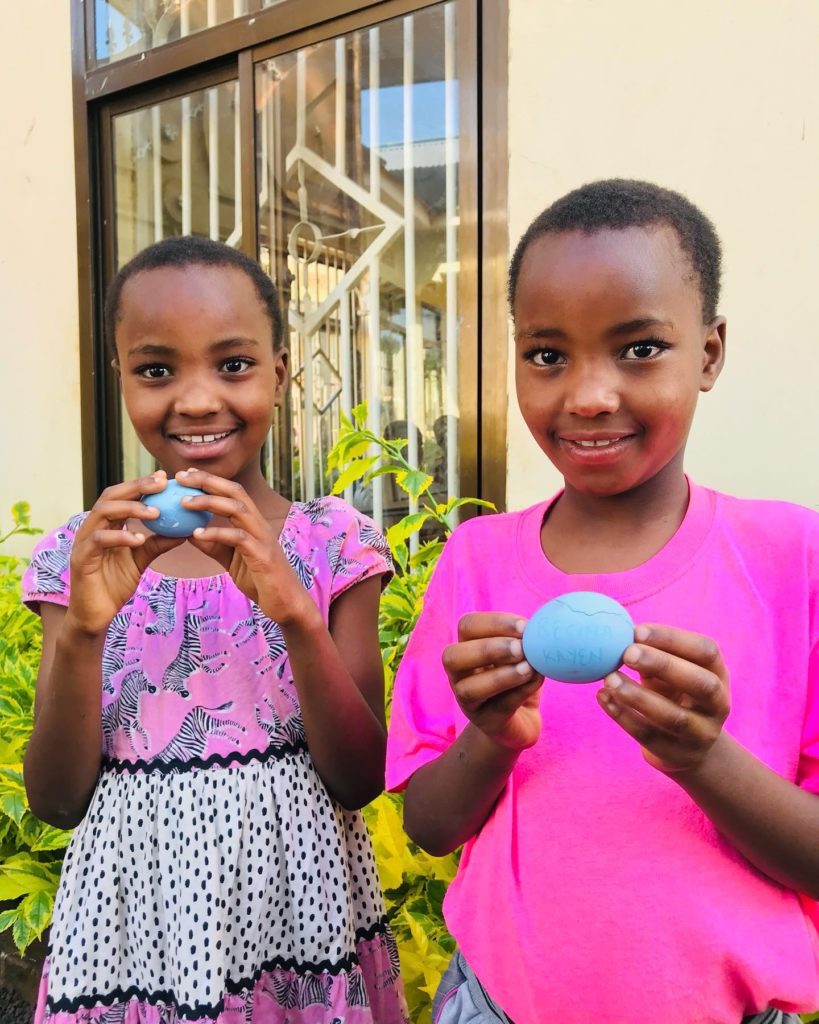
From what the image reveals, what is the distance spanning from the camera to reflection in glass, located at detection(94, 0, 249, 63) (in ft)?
11.7

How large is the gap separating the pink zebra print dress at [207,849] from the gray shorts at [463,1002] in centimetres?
24

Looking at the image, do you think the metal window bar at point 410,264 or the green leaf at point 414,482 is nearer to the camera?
the green leaf at point 414,482

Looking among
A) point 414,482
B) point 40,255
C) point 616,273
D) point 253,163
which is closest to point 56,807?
point 414,482

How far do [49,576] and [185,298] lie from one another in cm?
51

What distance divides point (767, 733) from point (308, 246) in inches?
116

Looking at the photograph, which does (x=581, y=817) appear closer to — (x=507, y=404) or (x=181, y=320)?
(x=181, y=320)

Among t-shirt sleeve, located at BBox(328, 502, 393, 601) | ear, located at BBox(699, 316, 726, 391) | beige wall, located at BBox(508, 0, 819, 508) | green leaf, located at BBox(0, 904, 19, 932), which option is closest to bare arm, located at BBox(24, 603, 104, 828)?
t-shirt sleeve, located at BBox(328, 502, 393, 601)

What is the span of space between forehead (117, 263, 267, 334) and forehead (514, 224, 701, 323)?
57 centimetres

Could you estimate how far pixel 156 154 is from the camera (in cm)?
396

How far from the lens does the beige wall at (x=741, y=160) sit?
2268mm

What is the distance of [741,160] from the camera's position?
2336 millimetres

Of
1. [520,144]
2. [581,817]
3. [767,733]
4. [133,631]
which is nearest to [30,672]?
[133,631]

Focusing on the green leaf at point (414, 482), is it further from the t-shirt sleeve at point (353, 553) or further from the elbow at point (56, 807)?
the elbow at point (56, 807)

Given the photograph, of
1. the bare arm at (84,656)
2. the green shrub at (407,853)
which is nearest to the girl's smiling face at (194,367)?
the bare arm at (84,656)
